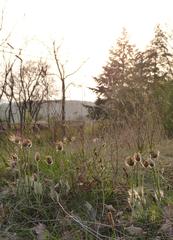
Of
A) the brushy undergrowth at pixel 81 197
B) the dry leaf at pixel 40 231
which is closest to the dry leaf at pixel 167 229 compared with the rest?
the brushy undergrowth at pixel 81 197

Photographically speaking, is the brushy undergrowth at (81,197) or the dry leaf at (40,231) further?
the brushy undergrowth at (81,197)

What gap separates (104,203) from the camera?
419cm

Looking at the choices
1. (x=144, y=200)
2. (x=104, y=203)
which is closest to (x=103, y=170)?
(x=104, y=203)

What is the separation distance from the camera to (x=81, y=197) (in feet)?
14.2

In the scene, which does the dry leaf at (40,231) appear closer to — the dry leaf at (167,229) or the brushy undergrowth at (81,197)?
the brushy undergrowth at (81,197)

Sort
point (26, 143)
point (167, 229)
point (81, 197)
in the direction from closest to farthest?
point (167, 229)
point (81, 197)
point (26, 143)

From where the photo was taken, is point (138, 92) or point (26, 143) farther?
point (138, 92)

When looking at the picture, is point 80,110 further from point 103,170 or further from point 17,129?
point 103,170

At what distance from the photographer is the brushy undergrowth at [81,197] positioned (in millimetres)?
3654

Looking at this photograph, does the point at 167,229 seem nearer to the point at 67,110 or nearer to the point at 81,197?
the point at 81,197

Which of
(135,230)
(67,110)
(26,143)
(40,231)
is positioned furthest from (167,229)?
(67,110)

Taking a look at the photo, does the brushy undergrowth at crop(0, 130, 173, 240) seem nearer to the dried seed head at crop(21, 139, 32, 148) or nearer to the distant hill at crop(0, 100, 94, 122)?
the dried seed head at crop(21, 139, 32, 148)

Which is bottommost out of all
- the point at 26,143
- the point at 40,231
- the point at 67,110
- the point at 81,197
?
the point at 40,231

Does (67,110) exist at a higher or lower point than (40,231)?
higher
